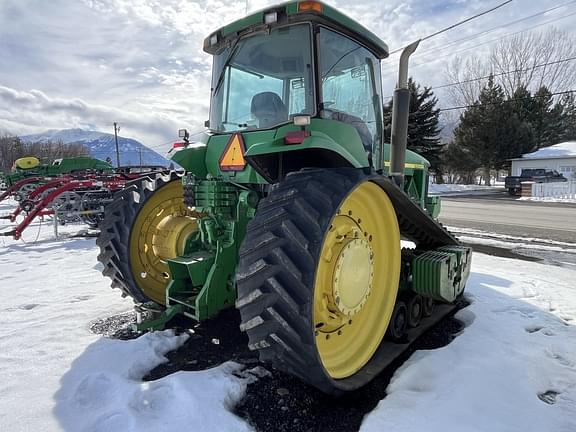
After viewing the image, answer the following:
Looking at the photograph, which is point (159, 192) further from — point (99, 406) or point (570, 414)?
point (570, 414)

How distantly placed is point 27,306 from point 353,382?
3.95 meters

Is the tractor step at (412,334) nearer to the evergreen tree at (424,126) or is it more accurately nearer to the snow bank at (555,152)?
the evergreen tree at (424,126)

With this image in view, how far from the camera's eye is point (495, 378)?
2.83 m

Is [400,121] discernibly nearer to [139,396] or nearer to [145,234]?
[145,234]

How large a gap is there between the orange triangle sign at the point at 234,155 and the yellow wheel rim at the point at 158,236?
98cm

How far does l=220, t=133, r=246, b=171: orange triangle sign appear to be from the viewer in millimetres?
3047

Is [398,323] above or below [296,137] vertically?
below

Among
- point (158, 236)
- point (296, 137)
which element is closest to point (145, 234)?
point (158, 236)

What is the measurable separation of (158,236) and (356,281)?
212cm

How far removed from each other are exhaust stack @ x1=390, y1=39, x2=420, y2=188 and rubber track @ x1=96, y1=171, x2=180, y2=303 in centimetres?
231

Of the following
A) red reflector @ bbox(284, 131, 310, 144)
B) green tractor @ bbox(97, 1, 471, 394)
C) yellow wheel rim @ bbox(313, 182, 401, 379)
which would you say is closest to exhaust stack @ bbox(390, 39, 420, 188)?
green tractor @ bbox(97, 1, 471, 394)

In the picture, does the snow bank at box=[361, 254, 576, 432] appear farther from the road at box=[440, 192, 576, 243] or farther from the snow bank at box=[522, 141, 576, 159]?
the snow bank at box=[522, 141, 576, 159]

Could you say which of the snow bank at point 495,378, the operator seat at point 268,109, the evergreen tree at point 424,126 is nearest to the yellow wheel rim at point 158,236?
the operator seat at point 268,109

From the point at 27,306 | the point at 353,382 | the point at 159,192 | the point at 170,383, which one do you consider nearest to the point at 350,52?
the point at 159,192
